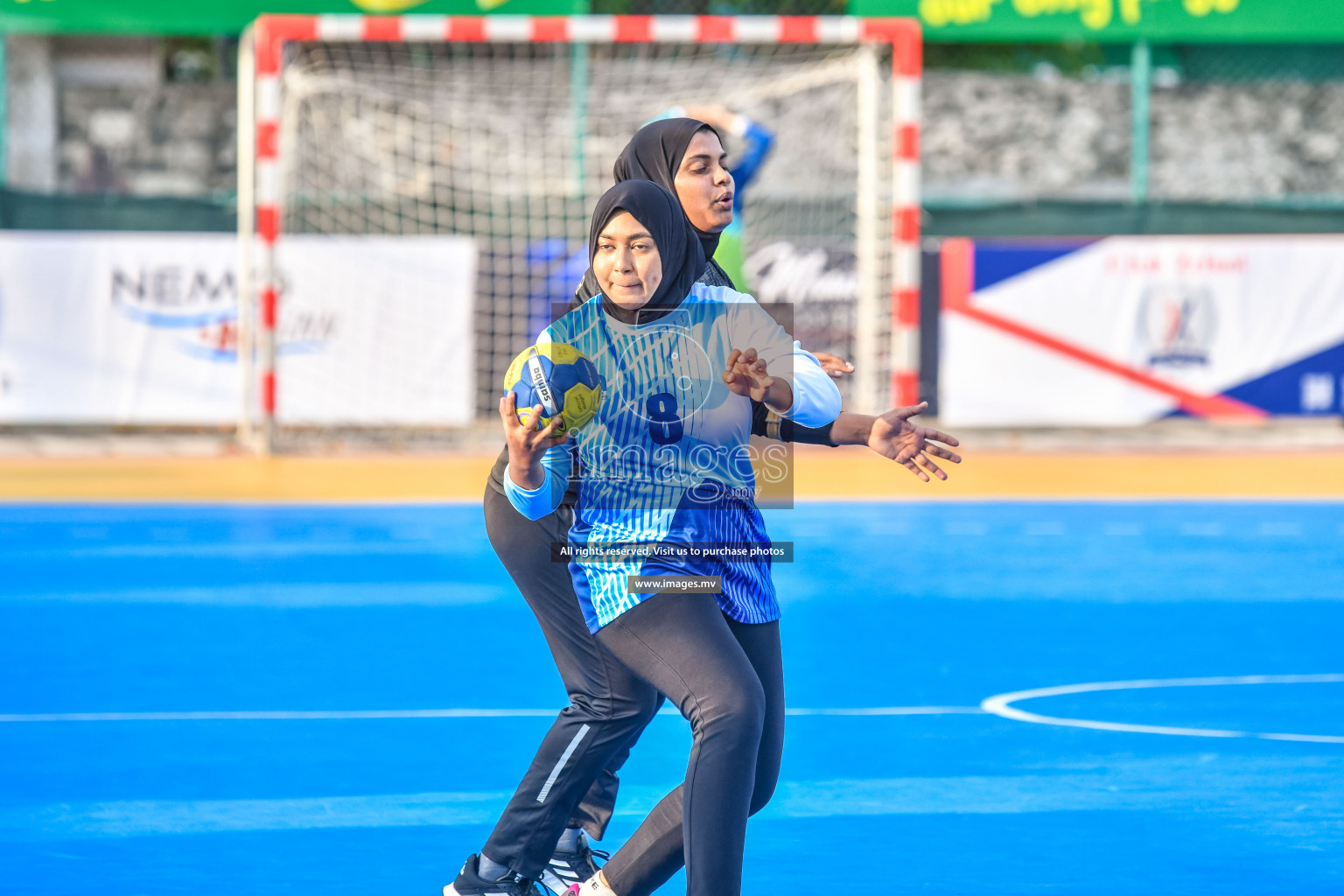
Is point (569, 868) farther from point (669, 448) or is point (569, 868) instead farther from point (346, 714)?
point (346, 714)

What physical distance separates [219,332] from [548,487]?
41.1 ft

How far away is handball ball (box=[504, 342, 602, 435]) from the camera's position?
3.31m

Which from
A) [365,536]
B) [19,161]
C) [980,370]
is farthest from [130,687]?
[19,161]

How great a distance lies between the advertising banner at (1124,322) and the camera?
51.6 ft

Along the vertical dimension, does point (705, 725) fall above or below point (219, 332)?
below

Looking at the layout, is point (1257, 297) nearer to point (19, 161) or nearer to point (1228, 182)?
point (1228, 182)

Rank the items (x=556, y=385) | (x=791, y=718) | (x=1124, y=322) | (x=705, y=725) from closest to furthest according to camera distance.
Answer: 1. (x=705, y=725)
2. (x=556, y=385)
3. (x=791, y=718)
4. (x=1124, y=322)

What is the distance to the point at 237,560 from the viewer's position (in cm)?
929

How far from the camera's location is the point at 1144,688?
20.3ft

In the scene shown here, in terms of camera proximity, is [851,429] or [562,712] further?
[562,712]

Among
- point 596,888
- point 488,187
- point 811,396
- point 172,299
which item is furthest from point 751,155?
point 488,187

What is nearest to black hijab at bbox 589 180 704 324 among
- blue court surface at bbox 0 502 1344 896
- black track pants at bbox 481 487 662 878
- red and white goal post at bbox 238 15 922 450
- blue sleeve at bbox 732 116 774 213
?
black track pants at bbox 481 487 662 878

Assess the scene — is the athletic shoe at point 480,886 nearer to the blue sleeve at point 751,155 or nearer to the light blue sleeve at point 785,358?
the light blue sleeve at point 785,358

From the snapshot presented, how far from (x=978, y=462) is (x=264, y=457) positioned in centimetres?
607
